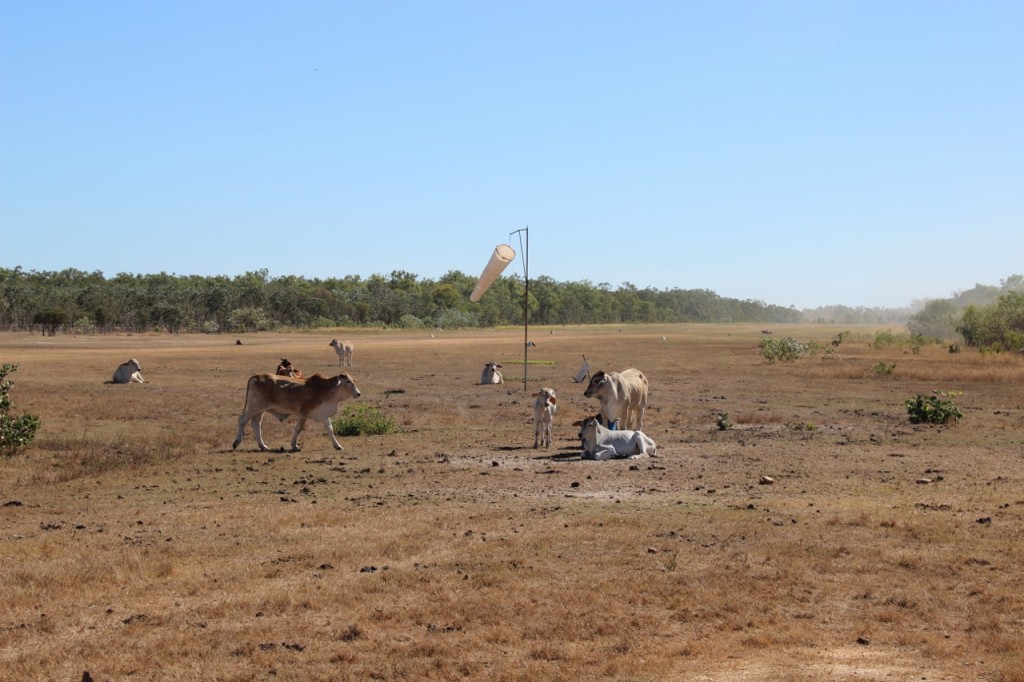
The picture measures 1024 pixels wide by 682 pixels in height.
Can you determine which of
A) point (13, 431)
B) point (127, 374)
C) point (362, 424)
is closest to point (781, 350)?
point (127, 374)

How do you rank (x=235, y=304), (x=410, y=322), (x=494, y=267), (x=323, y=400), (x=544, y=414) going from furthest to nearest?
(x=410, y=322) → (x=235, y=304) → (x=494, y=267) → (x=323, y=400) → (x=544, y=414)

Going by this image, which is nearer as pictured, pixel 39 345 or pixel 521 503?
pixel 521 503

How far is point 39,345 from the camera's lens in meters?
68.0

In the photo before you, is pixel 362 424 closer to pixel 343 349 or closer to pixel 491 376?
pixel 491 376

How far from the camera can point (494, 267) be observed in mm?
26172

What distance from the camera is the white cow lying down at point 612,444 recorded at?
1758 cm

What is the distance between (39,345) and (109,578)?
214ft

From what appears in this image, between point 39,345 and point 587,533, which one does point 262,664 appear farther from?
point 39,345

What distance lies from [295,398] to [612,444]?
634 centimetres

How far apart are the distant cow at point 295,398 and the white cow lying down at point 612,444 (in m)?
4.87

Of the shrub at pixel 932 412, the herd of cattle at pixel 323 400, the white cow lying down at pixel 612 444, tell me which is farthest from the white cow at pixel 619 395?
the shrub at pixel 932 412

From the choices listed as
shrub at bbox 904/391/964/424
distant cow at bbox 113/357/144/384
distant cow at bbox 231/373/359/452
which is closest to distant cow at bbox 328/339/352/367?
distant cow at bbox 113/357/144/384

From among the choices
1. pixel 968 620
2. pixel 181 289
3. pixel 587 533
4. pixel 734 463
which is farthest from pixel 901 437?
pixel 181 289

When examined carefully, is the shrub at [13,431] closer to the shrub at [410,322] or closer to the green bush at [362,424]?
the green bush at [362,424]
